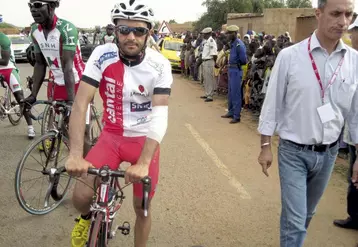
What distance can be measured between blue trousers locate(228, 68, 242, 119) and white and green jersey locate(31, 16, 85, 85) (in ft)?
15.4

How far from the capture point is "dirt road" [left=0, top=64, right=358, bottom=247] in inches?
151

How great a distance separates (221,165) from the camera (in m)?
5.96

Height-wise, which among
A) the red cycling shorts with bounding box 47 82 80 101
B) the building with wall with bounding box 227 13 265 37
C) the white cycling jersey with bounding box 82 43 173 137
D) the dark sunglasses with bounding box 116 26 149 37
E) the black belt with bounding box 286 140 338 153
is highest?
the building with wall with bounding box 227 13 265 37

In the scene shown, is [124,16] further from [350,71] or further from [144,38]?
[350,71]

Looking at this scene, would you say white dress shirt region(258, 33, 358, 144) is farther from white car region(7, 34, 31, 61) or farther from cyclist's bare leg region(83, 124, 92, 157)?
white car region(7, 34, 31, 61)

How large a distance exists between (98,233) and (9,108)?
6.38m

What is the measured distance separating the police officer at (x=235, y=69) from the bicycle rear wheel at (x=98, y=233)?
6.75 meters

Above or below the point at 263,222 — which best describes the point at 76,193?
above

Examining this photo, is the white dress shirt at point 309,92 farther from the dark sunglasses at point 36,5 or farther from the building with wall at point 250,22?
the building with wall at point 250,22

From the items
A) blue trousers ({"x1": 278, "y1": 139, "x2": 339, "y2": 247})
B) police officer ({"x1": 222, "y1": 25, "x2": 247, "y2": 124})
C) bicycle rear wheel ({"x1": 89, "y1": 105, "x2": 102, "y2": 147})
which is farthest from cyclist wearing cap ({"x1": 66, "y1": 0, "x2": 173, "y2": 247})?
police officer ({"x1": 222, "y1": 25, "x2": 247, "y2": 124})

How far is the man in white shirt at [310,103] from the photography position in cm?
274

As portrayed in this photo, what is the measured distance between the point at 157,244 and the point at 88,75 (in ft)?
5.99

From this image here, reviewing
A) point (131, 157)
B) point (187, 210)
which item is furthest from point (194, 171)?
point (131, 157)

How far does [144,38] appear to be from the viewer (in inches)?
109
